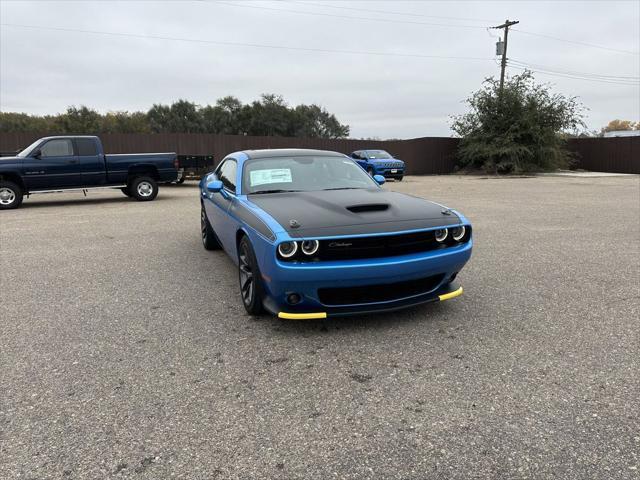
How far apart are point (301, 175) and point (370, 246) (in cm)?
176

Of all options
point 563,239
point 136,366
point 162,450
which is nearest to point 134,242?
point 136,366

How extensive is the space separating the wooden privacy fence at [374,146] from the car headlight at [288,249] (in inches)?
888

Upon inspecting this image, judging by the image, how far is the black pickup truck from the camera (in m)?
12.3

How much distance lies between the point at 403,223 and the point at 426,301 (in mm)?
673

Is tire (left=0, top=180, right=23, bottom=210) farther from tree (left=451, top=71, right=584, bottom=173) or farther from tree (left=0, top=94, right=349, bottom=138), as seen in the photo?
tree (left=0, top=94, right=349, bottom=138)

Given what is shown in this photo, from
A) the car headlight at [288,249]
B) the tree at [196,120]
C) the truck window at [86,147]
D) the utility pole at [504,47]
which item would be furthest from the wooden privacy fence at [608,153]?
the tree at [196,120]

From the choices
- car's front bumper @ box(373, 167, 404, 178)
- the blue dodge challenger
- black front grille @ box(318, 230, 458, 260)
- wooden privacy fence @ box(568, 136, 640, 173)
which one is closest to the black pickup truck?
the blue dodge challenger

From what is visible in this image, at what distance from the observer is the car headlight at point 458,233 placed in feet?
12.9

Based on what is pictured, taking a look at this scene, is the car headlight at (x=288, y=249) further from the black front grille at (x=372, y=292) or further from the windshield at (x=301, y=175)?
the windshield at (x=301, y=175)

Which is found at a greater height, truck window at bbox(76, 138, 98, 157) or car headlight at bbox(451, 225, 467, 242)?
truck window at bbox(76, 138, 98, 157)

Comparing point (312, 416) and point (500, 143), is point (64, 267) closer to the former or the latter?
point (312, 416)

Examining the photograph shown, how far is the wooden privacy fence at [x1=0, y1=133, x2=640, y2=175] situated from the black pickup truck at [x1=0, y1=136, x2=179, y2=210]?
11301 mm

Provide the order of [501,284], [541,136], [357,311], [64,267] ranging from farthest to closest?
[541,136] → [64,267] → [501,284] → [357,311]

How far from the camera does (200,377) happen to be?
3072mm
